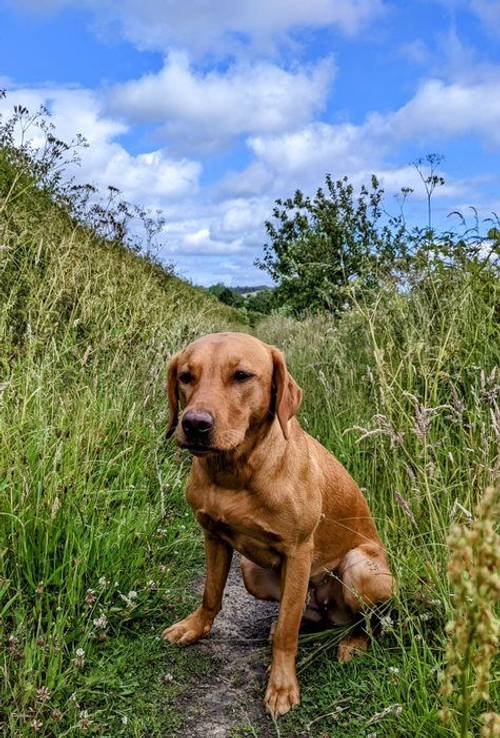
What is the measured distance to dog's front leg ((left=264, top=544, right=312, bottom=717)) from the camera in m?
2.57

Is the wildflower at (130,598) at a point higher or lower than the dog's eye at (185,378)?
lower

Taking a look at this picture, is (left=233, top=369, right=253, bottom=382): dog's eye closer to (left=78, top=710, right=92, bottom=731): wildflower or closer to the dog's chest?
the dog's chest

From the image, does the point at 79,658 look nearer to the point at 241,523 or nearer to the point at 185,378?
the point at 241,523

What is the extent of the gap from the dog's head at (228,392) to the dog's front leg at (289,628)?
0.57 m

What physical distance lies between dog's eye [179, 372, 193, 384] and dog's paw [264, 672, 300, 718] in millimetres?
1273

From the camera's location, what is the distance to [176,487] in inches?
168

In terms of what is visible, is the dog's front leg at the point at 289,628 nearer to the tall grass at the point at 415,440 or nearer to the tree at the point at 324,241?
the tall grass at the point at 415,440

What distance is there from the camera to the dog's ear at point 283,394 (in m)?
2.59

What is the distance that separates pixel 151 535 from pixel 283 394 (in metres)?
1.31

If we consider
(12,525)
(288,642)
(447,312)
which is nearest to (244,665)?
(288,642)

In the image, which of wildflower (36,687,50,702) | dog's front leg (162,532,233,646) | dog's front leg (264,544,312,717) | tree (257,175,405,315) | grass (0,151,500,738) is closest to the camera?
wildflower (36,687,50,702)

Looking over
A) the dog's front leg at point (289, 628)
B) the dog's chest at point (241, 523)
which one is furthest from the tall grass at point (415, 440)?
the dog's chest at point (241, 523)

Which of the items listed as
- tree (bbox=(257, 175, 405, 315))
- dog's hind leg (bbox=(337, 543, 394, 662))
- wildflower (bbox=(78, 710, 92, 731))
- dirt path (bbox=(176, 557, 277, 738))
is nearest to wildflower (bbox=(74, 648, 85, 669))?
wildflower (bbox=(78, 710, 92, 731))

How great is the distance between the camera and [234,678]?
9.05 feet
